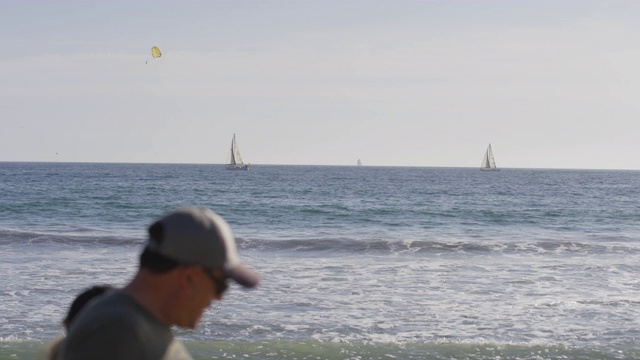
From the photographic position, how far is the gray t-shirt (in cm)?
190

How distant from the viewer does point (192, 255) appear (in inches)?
79.2

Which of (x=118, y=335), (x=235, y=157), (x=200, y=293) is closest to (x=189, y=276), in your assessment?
(x=200, y=293)

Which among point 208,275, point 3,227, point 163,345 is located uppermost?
point 208,275

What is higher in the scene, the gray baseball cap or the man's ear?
the gray baseball cap

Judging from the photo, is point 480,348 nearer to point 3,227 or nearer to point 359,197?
point 3,227

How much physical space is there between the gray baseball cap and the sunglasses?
0.07ft

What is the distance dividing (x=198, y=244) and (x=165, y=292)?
0.46ft

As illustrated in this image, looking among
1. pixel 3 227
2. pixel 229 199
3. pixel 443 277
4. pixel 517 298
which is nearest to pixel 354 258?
pixel 443 277

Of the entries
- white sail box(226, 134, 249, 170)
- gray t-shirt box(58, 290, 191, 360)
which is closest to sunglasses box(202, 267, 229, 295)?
gray t-shirt box(58, 290, 191, 360)

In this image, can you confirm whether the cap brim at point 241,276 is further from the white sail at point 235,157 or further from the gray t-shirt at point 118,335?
the white sail at point 235,157

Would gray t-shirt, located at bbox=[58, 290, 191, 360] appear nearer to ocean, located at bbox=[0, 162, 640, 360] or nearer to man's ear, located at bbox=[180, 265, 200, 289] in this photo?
man's ear, located at bbox=[180, 265, 200, 289]

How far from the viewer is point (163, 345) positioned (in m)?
1.97

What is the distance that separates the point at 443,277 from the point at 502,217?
2468 centimetres

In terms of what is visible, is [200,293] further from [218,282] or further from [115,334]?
[115,334]
